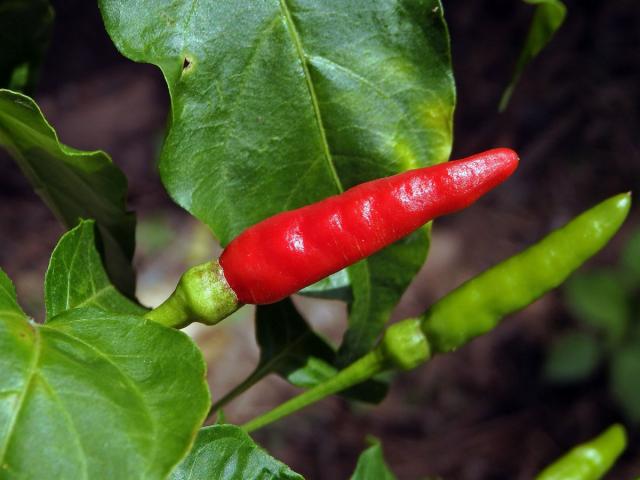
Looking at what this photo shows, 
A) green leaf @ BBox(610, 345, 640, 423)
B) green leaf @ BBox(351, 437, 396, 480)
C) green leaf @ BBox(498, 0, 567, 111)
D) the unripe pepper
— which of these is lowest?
green leaf @ BBox(610, 345, 640, 423)

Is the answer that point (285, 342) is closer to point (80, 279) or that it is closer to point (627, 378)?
point (80, 279)

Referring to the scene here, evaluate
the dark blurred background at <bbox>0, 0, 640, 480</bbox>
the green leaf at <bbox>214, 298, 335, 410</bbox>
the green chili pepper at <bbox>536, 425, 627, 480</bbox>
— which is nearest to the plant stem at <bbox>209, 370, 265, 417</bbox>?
the green leaf at <bbox>214, 298, 335, 410</bbox>

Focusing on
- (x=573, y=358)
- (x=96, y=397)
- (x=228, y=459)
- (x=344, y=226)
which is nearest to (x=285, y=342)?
(x=228, y=459)

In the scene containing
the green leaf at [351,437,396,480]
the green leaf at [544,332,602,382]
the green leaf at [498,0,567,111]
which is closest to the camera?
the green leaf at [498,0,567,111]

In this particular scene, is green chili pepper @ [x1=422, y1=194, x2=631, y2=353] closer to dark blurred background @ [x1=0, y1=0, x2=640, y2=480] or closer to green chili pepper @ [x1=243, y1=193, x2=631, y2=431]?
green chili pepper @ [x1=243, y1=193, x2=631, y2=431]

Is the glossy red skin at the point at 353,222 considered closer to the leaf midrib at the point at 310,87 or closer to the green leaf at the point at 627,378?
the leaf midrib at the point at 310,87

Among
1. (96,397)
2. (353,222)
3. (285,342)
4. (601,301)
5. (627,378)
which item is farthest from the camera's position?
(601,301)
